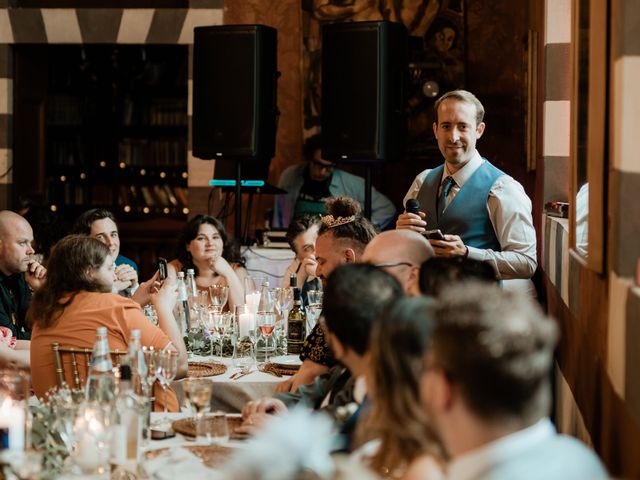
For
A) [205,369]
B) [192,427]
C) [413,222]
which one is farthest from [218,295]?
[192,427]

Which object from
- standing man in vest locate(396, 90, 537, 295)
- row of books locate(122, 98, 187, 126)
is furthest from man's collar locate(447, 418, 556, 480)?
row of books locate(122, 98, 187, 126)

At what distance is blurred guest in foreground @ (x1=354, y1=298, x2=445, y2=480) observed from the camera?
165 cm

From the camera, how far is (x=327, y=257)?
3.39 m

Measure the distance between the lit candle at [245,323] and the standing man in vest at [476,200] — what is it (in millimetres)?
963

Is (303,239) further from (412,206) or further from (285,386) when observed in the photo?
(285,386)

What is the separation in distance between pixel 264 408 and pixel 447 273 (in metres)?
0.65

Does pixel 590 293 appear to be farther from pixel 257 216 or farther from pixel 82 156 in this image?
pixel 82 156

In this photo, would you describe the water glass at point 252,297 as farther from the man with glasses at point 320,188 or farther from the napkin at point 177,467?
the man with glasses at point 320,188

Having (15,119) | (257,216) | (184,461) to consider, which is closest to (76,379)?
(184,461)

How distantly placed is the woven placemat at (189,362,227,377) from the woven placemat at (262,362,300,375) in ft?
0.53

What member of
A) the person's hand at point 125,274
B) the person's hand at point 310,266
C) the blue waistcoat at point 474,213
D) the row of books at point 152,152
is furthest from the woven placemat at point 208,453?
the row of books at point 152,152

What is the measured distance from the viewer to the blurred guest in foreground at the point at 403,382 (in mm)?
1650

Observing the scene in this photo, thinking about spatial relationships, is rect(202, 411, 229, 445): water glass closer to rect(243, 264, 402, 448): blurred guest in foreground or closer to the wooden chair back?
rect(243, 264, 402, 448): blurred guest in foreground

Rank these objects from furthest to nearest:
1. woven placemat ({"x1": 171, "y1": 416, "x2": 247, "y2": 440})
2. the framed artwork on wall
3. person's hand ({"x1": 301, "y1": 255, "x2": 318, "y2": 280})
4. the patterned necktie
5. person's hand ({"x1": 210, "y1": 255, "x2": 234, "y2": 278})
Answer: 1. the framed artwork on wall
2. person's hand ({"x1": 210, "y1": 255, "x2": 234, "y2": 278})
3. person's hand ({"x1": 301, "y1": 255, "x2": 318, "y2": 280})
4. the patterned necktie
5. woven placemat ({"x1": 171, "y1": 416, "x2": 247, "y2": 440})
